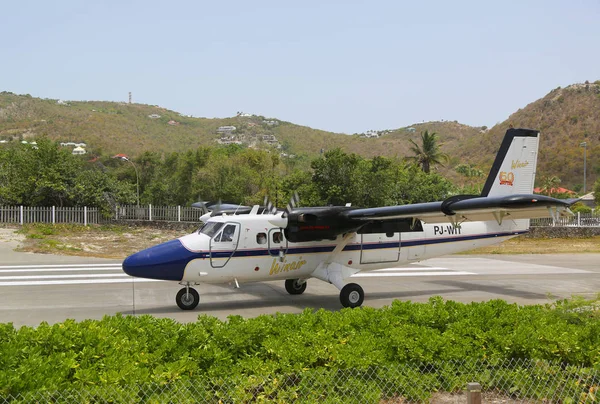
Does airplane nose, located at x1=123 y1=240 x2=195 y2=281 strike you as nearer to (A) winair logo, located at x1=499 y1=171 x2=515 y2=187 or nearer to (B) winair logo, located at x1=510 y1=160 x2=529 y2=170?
(A) winair logo, located at x1=499 y1=171 x2=515 y2=187

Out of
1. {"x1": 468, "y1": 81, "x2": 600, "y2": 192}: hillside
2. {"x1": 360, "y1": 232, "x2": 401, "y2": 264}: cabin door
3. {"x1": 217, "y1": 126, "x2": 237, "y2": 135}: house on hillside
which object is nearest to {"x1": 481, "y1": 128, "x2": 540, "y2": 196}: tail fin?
{"x1": 360, "y1": 232, "x2": 401, "y2": 264}: cabin door

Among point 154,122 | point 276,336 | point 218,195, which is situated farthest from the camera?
point 154,122

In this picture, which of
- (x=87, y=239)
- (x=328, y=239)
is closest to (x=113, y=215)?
(x=87, y=239)

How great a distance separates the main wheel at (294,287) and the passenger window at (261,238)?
2812mm

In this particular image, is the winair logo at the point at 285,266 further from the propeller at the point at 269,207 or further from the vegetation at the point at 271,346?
the vegetation at the point at 271,346

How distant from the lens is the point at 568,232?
39031 mm

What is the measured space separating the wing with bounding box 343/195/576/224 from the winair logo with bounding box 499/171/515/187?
8.67 feet

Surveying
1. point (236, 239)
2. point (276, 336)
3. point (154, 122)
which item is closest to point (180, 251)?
point (236, 239)

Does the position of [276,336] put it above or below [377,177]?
below

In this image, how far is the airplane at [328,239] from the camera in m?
13.8

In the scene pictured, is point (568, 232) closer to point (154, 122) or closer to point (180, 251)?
point (180, 251)

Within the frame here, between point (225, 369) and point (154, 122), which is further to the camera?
point (154, 122)

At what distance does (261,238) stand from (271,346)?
23.1 ft

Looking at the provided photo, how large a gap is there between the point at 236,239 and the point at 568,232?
3141 centimetres
